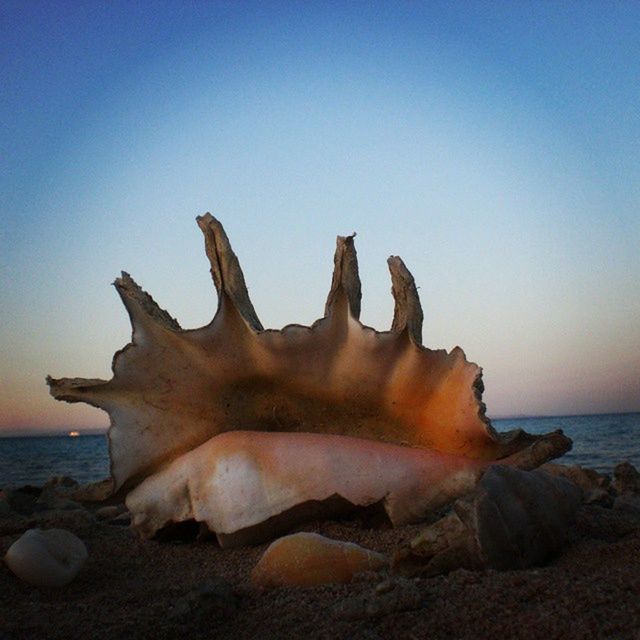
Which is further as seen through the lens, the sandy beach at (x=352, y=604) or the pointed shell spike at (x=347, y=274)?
the pointed shell spike at (x=347, y=274)

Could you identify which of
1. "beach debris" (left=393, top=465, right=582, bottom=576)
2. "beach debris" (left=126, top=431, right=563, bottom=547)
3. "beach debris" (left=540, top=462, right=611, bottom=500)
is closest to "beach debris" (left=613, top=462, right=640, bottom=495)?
"beach debris" (left=540, top=462, right=611, bottom=500)

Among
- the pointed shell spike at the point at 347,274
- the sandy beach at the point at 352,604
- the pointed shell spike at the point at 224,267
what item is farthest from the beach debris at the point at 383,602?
the pointed shell spike at the point at 224,267

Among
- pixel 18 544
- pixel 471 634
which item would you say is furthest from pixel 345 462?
pixel 471 634

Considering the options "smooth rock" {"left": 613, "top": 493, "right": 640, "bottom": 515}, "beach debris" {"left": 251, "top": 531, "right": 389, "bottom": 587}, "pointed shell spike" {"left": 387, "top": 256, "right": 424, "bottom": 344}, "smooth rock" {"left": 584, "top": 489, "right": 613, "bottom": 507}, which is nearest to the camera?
"beach debris" {"left": 251, "top": 531, "right": 389, "bottom": 587}

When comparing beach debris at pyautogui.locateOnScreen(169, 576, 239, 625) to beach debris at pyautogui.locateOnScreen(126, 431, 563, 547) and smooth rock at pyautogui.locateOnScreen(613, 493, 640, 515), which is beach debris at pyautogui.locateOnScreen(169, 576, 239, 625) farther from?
smooth rock at pyautogui.locateOnScreen(613, 493, 640, 515)

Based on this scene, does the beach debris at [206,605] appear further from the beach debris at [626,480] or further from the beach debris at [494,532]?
the beach debris at [626,480]

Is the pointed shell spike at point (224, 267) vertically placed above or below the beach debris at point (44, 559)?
above
